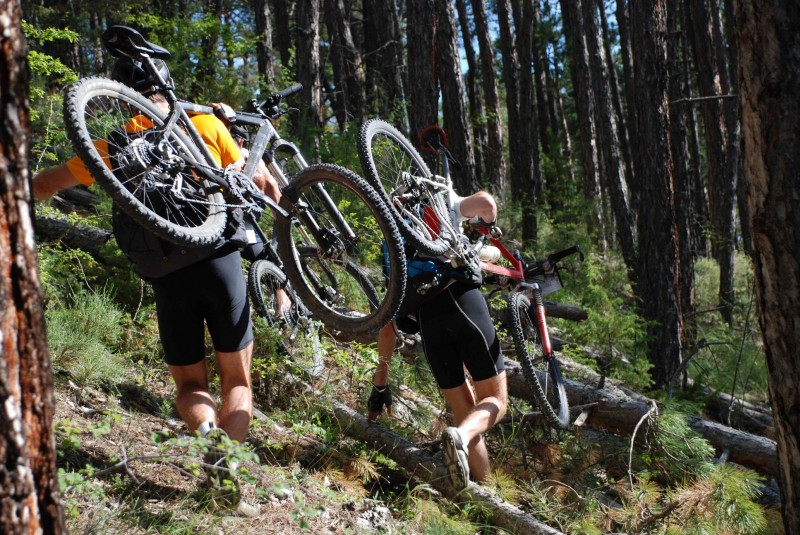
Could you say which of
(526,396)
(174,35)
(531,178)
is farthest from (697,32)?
(526,396)

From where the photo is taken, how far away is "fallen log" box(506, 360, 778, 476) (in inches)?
232

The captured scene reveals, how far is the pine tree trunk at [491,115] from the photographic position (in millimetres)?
15445

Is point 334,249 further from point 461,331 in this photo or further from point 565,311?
point 565,311

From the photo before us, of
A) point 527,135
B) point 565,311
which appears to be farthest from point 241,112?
point 527,135

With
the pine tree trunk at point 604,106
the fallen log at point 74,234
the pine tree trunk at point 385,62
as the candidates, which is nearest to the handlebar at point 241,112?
the fallen log at point 74,234

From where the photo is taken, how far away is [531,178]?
53.6 ft

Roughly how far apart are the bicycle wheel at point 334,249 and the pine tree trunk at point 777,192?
1863 mm

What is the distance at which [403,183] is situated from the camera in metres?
5.20

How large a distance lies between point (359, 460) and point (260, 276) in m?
1.73

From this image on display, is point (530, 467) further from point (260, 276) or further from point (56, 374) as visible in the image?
point (56, 374)

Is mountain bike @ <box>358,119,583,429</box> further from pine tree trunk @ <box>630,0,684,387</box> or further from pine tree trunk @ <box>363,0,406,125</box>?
pine tree trunk @ <box>363,0,406,125</box>

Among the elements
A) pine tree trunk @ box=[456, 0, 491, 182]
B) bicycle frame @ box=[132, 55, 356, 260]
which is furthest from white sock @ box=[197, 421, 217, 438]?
pine tree trunk @ box=[456, 0, 491, 182]

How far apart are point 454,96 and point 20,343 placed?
318 inches

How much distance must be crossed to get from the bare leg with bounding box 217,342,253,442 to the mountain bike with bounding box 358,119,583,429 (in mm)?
1267
